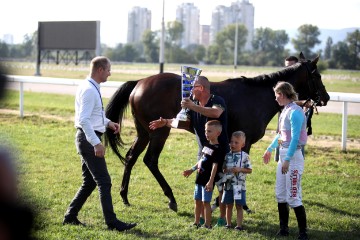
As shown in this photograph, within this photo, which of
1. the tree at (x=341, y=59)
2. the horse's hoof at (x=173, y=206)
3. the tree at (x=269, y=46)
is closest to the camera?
the horse's hoof at (x=173, y=206)

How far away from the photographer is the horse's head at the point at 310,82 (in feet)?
22.0

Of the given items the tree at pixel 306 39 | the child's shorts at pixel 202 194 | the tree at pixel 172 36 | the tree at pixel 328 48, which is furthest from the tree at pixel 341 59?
the child's shorts at pixel 202 194

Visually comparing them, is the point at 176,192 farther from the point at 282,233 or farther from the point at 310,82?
the point at 310,82

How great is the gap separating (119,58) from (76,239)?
237 ft

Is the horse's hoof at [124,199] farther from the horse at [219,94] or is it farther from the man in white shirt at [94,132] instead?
the man in white shirt at [94,132]

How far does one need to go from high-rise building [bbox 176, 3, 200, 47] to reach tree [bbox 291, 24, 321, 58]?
45.1 m

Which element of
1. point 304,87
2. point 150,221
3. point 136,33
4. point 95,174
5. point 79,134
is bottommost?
point 150,221

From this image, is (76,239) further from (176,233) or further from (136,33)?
(136,33)

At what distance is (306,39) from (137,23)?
56.2 metres

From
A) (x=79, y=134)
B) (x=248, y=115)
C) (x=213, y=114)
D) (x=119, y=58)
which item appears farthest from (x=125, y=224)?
(x=119, y=58)

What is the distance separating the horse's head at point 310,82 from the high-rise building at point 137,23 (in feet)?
313

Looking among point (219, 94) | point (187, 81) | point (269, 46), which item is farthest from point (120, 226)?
point (269, 46)

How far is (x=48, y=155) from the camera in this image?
29.9ft

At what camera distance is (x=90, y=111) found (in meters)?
4.86
